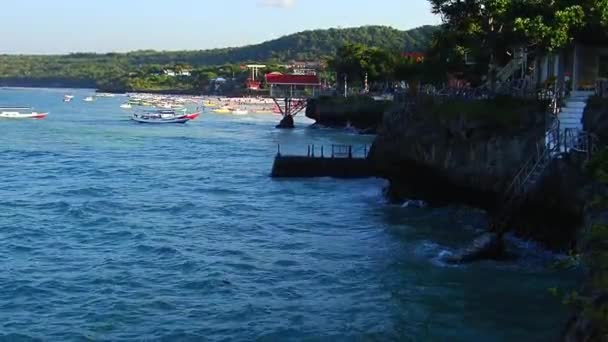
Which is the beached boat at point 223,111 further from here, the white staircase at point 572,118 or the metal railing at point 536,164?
the metal railing at point 536,164

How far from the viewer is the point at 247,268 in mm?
28188

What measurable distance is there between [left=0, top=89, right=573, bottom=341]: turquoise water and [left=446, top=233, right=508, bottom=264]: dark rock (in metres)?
0.63

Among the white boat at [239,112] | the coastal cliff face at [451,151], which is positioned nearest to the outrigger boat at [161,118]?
the white boat at [239,112]

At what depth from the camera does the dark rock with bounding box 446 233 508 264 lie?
91.1 ft

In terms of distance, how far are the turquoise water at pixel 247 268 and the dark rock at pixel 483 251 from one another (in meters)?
0.63

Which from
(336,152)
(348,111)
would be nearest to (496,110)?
(336,152)

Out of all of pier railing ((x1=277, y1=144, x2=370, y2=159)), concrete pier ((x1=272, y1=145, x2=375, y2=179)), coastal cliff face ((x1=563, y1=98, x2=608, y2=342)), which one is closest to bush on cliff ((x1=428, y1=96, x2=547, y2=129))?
coastal cliff face ((x1=563, y1=98, x2=608, y2=342))

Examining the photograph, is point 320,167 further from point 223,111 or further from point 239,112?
point 223,111

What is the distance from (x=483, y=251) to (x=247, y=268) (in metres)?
8.43

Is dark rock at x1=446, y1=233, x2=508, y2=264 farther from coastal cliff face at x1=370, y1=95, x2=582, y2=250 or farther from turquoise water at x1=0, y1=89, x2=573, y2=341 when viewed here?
coastal cliff face at x1=370, y1=95, x2=582, y2=250

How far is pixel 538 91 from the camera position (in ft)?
113

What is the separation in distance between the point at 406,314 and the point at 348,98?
290 feet

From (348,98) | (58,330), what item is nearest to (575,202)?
(58,330)

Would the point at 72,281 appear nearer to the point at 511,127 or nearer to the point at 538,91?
the point at 511,127
